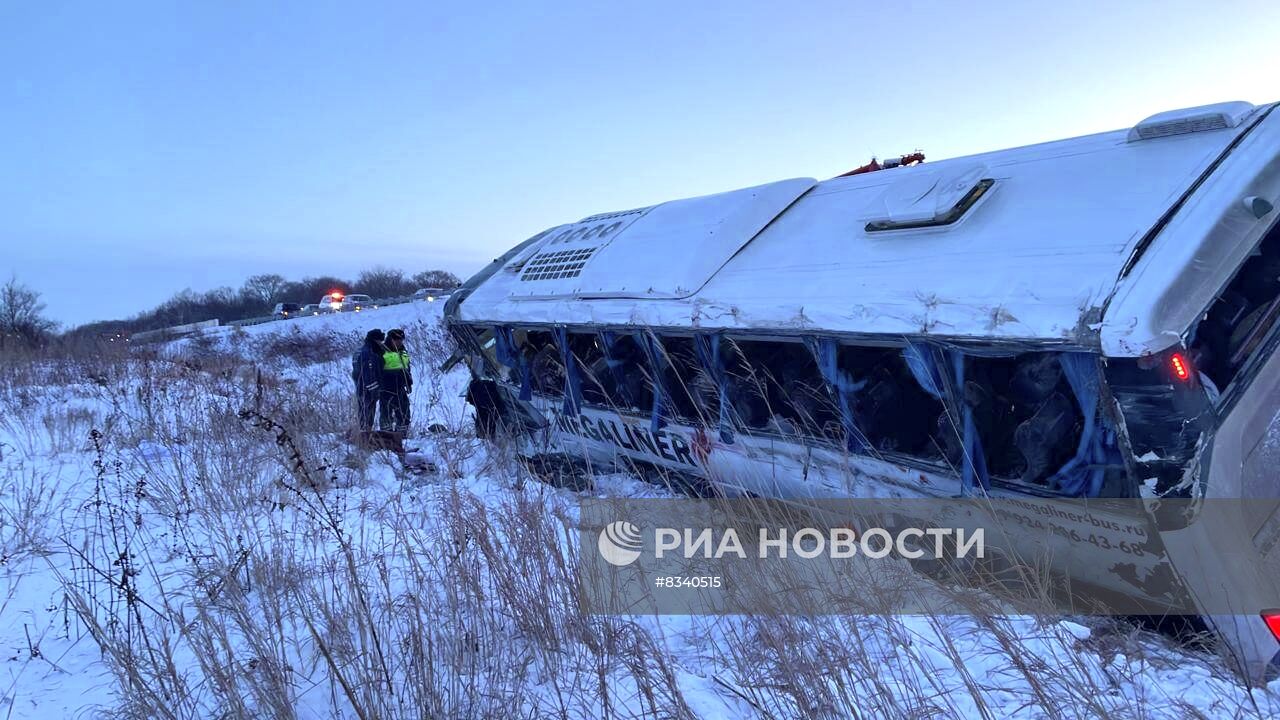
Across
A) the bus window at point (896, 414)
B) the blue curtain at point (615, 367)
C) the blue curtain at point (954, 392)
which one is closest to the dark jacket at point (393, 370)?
the blue curtain at point (615, 367)

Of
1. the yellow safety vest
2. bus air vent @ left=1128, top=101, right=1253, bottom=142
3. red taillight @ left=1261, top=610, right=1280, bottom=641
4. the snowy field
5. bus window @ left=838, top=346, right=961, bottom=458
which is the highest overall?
bus air vent @ left=1128, top=101, right=1253, bottom=142

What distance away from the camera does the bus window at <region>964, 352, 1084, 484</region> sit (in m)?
3.41

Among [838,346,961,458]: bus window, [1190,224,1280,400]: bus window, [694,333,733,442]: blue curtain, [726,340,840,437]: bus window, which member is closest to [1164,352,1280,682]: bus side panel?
[1190,224,1280,400]: bus window

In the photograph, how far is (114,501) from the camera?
5266 mm

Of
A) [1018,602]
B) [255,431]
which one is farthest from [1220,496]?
[255,431]

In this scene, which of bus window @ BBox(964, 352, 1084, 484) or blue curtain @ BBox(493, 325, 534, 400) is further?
blue curtain @ BBox(493, 325, 534, 400)

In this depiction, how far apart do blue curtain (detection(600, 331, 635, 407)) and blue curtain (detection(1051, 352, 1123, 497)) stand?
3.27 m

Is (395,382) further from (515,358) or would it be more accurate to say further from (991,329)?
(991,329)

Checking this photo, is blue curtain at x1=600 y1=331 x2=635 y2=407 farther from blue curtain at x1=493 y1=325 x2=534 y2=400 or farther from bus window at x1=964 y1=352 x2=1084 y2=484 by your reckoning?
bus window at x1=964 y1=352 x2=1084 y2=484

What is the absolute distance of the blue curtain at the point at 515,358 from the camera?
296 inches

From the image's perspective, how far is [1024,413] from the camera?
378 centimetres

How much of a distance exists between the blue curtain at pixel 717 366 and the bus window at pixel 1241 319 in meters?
2.48

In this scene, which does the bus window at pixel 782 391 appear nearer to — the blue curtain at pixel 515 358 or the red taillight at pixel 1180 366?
the red taillight at pixel 1180 366

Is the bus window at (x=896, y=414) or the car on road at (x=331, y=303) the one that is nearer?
the bus window at (x=896, y=414)
